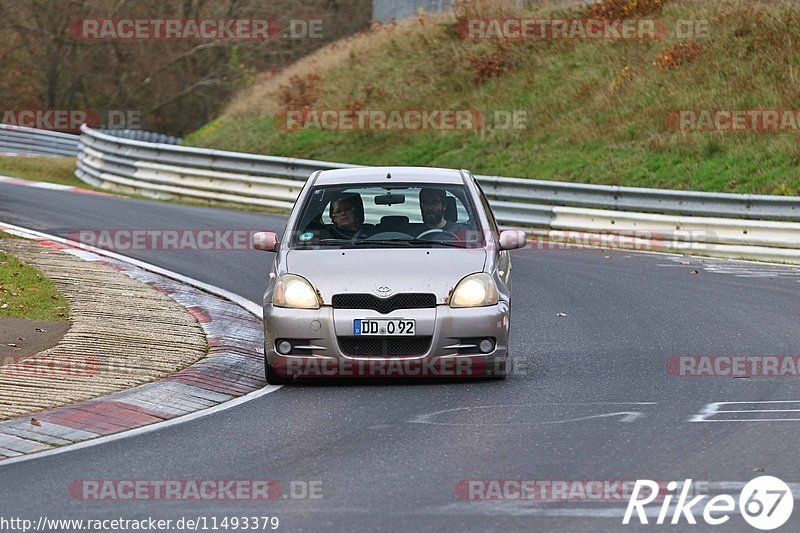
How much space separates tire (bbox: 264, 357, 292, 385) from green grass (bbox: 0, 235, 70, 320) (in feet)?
9.39

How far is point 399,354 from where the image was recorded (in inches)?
389

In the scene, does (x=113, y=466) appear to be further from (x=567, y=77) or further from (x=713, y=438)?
(x=567, y=77)

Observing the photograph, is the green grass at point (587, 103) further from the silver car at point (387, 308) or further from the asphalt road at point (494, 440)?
the silver car at point (387, 308)

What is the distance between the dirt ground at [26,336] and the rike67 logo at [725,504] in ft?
18.4

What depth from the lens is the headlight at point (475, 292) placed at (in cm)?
999

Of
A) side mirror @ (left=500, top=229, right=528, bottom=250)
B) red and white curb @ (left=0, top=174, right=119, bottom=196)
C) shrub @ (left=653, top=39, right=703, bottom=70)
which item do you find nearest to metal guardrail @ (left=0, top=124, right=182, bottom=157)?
red and white curb @ (left=0, top=174, right=119, bottom=196)

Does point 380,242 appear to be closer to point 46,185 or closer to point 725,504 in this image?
point 725,504

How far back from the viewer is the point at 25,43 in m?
51.4

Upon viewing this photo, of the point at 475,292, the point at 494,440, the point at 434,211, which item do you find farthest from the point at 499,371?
the point at 494,440

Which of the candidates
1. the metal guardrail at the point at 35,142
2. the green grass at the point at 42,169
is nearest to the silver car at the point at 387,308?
the green grass at the point at 42,169

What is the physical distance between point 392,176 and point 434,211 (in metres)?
0.56

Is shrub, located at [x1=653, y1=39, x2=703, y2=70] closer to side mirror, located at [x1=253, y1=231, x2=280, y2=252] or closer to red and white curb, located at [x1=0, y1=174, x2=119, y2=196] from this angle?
red and white curb, located at [x1=0, y1=174, x2=119, y2=196]

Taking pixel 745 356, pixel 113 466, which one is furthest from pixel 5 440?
pixel 745 356

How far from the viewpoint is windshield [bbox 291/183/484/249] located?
10734mm
